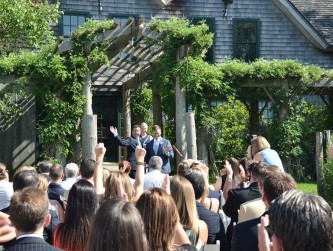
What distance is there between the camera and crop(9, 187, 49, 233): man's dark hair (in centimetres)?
355

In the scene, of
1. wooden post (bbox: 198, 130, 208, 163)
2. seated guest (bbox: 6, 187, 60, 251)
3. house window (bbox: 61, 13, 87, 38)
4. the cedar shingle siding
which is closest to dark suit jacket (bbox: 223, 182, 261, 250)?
seated guest (bbox: 6, 187, 60, 251)

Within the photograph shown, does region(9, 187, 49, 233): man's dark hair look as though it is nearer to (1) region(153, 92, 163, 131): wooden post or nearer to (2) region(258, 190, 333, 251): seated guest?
(2) region(258, 190, 333, 251): seated guest

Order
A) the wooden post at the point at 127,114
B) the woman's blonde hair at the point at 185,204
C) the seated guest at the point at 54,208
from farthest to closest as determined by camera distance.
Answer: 1. the wooden post at the point at 127,114
2. the seated guest at the point at 54,208
3. the woman's blonde hair at the point at 185,204

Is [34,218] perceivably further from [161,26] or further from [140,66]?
[140,66]

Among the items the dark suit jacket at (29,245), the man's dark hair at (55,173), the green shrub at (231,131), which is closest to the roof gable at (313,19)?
the green shrub at (231,131)

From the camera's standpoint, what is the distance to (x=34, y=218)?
3.55 meters

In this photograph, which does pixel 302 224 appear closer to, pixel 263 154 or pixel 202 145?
pixel 263 154

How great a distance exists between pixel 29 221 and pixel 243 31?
19.3 metres

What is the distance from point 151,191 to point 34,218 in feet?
2.44

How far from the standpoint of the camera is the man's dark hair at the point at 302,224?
2545 mm

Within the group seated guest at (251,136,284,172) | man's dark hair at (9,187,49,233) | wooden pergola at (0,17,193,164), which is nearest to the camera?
man's dark hair at (9,187,49,233)

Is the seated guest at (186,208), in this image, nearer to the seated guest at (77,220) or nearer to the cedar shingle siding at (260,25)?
the seated guest at (77,220)

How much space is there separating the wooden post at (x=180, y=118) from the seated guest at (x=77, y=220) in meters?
10.5

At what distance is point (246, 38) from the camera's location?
2205 cm
